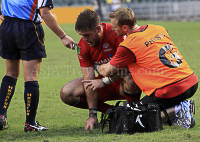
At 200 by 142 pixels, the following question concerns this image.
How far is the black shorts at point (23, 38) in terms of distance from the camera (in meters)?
3.96

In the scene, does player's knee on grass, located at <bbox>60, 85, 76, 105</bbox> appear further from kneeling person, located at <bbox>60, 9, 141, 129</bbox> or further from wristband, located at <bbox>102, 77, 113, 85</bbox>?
wristband, located at <bbox>102, 77, 113, 85</bbox>

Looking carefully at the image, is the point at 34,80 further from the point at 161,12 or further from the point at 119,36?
the point at 161,12

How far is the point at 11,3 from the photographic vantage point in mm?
4016

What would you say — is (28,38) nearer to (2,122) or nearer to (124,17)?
(2,122)

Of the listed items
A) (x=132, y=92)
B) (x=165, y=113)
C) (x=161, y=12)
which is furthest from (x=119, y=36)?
(x=161, y=12)

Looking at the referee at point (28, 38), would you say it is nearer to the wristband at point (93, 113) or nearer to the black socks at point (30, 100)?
the black socks at point (30, 100)

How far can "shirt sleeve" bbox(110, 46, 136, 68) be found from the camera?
3736 millimetres

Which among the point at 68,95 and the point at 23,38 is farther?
the point at 68,95

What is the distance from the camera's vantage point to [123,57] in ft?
12.4

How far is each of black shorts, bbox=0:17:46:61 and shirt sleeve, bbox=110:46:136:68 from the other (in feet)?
2.69

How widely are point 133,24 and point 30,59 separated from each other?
1138 mm

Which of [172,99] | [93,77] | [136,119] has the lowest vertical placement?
[136,119]

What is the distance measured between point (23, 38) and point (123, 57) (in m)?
1.07

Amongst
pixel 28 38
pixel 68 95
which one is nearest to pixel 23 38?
pixel 28 38
